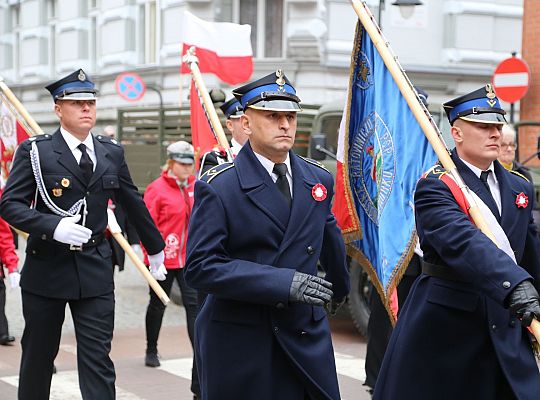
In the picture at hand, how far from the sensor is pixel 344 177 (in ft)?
21.0

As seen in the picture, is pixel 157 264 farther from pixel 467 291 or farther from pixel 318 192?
pixel 467 291

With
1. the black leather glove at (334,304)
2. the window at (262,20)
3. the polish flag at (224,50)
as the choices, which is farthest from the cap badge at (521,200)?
the window at (262,20)

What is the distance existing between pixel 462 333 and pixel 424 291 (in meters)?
0.26

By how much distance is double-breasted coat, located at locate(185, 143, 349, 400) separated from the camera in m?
4.09

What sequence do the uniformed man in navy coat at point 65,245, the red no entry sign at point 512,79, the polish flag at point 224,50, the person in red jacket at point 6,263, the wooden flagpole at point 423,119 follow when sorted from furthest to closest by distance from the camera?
the red no entry sign at point 512,79 → the polish flag at point 224,50 → the person in red jacket at point 6,263 → the uniformed man in navy coat at point 65,245 → the wooden flagpole at point 423,119

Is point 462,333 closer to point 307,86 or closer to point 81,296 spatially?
point 81,296

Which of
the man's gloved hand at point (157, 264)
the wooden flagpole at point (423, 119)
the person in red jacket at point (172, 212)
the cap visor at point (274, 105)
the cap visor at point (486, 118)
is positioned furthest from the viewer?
the person in red jacket at point (172, 212)

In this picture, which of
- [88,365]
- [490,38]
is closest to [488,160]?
[88,365]

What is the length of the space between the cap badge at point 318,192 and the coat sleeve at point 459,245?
453 mm

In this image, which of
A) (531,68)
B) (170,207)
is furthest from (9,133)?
(531,68)

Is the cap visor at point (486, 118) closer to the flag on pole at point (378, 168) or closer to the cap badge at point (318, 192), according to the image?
the cap badge at point (318, 192)

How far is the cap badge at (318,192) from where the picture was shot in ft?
14.0

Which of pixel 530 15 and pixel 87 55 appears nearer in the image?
pixel 530 15

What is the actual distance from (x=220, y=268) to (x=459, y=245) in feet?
3.23
